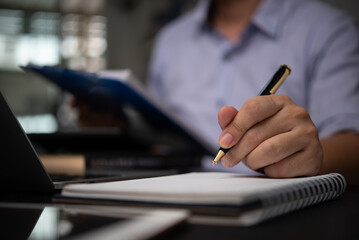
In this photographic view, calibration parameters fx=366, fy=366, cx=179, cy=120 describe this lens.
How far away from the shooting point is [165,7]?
236cm

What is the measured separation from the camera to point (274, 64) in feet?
3.26

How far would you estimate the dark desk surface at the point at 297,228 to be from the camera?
0.22 meters

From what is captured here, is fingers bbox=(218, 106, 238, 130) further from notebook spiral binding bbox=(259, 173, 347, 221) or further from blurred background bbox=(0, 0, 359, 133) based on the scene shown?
blurred background bbox=(0, 0, 359, 133)

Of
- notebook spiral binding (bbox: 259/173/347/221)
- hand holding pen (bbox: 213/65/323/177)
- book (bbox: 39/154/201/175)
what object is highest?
book (bbox: 39/154/201/175)

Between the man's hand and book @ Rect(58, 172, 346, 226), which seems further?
the man's hand

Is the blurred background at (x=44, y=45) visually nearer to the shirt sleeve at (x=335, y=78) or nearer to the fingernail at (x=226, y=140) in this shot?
the shirt sleeve at (x=335, y=78)

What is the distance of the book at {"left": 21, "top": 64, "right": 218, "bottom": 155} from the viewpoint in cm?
60

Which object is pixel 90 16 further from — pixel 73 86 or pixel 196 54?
pixel 73 86

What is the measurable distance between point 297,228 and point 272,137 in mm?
149

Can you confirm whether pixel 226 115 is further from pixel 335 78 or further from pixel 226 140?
pixel 335 78

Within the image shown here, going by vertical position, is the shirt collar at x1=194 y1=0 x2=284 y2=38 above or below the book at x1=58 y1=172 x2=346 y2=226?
above

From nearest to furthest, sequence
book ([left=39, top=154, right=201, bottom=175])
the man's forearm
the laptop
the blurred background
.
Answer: the laptop, the man's forearm, book ([left=39, top=154, right=201, bottom=175]), the blurred background

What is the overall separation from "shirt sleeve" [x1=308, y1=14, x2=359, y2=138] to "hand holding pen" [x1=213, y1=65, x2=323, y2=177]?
0.36 m

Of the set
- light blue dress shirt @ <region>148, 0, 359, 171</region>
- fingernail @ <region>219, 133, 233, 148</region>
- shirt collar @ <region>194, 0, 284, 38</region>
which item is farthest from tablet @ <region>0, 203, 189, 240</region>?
shirt collar @ <region>194, 0, 284, 38</region>
